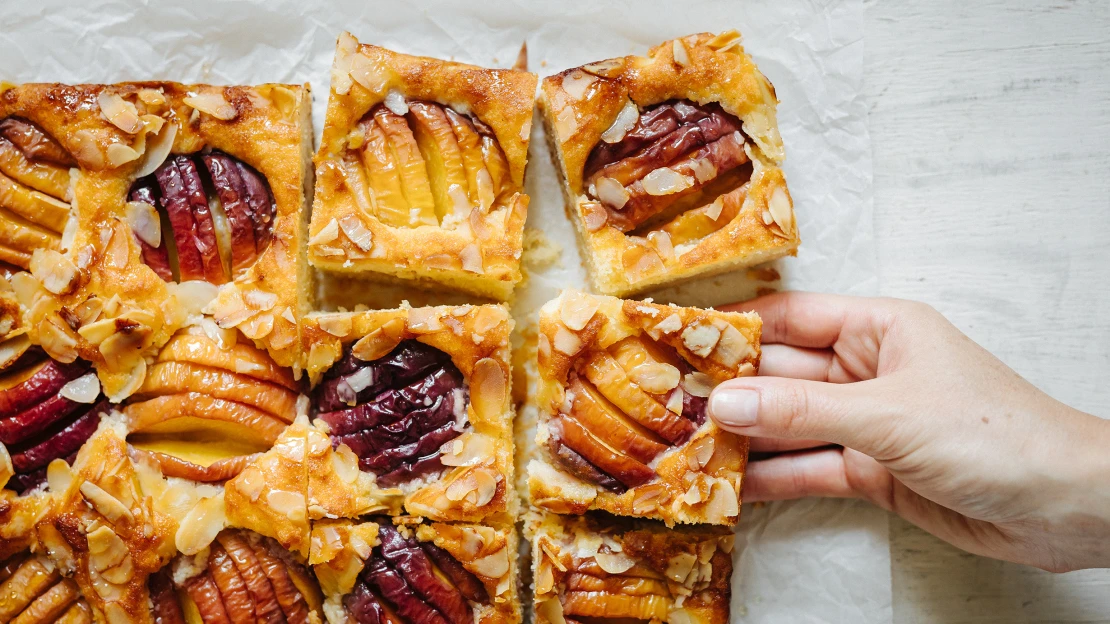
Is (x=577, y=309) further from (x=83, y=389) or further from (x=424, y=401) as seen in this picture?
(x=83, y=389)

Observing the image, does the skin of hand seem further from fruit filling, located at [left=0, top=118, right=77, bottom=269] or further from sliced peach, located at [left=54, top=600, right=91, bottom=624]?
fruit filling, located at [left=0, top=118, right=77, bottom=269]

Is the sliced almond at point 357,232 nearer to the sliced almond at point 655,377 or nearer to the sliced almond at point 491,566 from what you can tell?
the sliced almond at point 655,377

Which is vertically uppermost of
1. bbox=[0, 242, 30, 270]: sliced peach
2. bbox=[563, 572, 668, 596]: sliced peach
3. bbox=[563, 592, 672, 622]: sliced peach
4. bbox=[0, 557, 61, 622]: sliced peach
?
bbox=[0, 242, 30, 270]: sliced peach

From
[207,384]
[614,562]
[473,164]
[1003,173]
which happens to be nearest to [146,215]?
[207,384]

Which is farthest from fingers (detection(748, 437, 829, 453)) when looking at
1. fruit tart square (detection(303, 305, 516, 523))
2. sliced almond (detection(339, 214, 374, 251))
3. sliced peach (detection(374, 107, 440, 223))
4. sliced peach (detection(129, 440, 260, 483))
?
sliced peach (detection(129, 440, 260, 483))

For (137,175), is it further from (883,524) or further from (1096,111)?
(1096,111)

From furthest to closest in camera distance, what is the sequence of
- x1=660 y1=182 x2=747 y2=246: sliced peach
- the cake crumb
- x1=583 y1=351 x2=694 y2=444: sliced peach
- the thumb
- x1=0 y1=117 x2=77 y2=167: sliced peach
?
the cake crumb → x1=660 y1=182 x2=747 y2=246: sliced peach → x1=0 y1=117 x2=77 y2=167: sliced peach → x1=583 y1=351 x2=694 y2=444: sliced peach → the thumb

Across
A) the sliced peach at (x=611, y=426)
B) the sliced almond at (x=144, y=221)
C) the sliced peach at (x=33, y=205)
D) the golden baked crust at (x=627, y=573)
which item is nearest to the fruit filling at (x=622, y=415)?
the sliced peach at (x=611, y=426)
